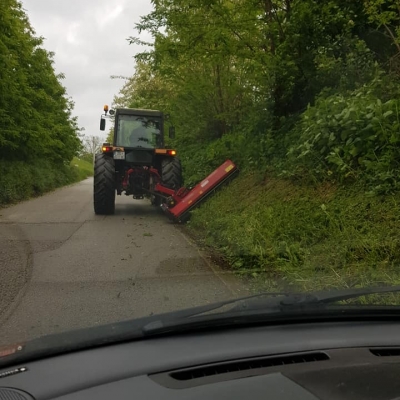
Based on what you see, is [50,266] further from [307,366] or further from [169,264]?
[307,366]

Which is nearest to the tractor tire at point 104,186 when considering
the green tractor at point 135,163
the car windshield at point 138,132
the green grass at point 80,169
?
the green tractor at point 135,163

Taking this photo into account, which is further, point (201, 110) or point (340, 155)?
point (201, 110)

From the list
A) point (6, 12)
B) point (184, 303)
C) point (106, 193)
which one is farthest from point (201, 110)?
point (184, 303)

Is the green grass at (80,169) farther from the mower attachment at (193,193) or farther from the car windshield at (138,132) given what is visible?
the mower attachment at (193,193)

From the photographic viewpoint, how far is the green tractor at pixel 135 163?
12555 mm

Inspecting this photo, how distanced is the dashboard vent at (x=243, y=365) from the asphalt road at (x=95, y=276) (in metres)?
2.74

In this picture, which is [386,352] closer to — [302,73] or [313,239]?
[313,239]

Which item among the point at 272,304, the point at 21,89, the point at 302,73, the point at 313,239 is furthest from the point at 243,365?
the point at 21,89

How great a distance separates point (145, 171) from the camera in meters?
13.2

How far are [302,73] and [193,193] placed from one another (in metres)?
3.57

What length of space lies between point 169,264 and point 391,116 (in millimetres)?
3854

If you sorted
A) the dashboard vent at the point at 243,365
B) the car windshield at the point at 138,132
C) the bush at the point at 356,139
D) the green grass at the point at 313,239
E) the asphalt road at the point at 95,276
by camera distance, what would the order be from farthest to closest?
the car windshield at the point at 138,132, the bush at the point at 356,139, the green grass at the point at 313,239, the asphalt road at the point at 95,276, the dashboard vent at the point at 243,365

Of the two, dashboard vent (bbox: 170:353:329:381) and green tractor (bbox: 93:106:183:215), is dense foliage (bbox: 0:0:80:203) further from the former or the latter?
dashboard vent (bbox: 170:353:329:381)

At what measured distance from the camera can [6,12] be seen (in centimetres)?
1545
